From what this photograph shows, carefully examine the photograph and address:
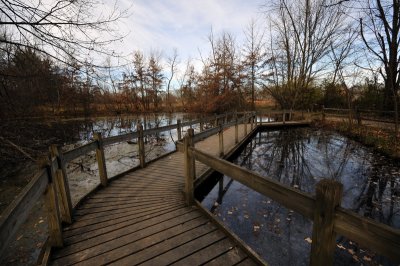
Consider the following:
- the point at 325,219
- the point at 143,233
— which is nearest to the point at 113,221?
the point at 143,233

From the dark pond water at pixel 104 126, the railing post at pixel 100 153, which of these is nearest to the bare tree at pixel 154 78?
the dark pond water at pixel 104 126

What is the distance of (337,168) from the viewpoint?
7801 millimetres

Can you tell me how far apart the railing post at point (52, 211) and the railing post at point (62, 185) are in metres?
0.57

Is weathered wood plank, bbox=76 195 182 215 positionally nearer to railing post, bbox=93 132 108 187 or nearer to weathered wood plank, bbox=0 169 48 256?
railing post, bbox=93 132 108 187

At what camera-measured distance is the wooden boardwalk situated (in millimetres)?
2555

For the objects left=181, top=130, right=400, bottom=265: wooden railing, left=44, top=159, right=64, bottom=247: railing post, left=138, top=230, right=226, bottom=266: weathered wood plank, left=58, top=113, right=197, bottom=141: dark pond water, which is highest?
left=181, top=130, right=400, bottom=265: wooden railing

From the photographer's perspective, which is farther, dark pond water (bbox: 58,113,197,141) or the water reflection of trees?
dark pond water (bbox: 58,113,197,141)

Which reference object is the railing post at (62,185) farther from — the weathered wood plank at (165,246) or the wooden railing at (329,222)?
the wooden railing at (329,222)

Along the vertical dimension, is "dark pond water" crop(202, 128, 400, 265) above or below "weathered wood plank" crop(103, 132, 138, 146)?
below

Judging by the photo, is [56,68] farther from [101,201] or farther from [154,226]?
[154,226]

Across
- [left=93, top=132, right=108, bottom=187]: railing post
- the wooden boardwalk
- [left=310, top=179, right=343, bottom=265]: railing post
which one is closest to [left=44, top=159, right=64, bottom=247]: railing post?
the wooden boardwalk

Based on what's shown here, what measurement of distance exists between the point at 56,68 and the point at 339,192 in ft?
17.0

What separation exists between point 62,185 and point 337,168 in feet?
28.2

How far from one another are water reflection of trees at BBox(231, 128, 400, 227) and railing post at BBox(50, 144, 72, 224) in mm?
5809
